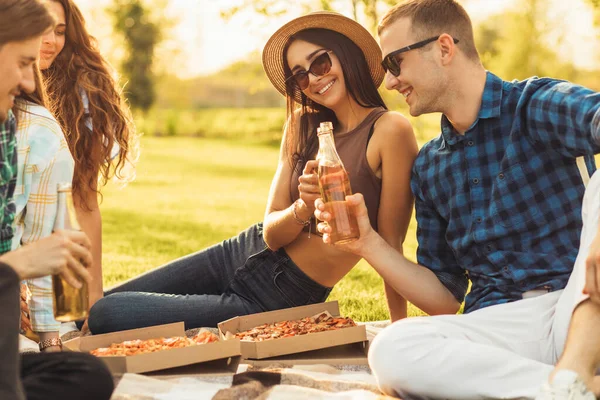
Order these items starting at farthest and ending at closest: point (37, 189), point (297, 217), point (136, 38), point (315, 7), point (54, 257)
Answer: point (136, 38) → point (315, 7) → point (297, 217) → point (37, 189) → point (54, 257)

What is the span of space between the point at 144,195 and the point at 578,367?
1504cm

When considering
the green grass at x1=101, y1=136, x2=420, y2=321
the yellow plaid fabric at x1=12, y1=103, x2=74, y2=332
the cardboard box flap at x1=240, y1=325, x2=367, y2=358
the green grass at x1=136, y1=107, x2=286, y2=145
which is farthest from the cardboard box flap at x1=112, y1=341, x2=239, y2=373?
the green grass at x1=136, y1=107, x2=286, y2=145

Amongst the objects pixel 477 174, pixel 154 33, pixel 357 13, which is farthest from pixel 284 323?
pixel 154 33

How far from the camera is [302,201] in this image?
4.23 meters

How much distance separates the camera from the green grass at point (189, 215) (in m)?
7.45

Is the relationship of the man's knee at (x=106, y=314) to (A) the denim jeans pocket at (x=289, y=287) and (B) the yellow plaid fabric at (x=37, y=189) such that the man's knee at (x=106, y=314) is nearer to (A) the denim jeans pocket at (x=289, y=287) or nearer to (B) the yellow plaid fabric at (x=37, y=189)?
(B) the yellow plaid fabric at (x=37, y=189)

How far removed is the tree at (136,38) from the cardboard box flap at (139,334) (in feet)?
160

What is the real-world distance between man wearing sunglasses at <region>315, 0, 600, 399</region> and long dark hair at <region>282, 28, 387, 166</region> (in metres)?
0.45

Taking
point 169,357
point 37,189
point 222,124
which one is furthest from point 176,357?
point 222,124

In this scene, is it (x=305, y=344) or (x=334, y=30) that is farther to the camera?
(x=334, y=30)

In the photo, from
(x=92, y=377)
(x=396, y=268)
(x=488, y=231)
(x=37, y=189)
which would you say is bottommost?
(x=92, y=377)

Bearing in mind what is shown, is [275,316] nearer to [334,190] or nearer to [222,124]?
[334,190]

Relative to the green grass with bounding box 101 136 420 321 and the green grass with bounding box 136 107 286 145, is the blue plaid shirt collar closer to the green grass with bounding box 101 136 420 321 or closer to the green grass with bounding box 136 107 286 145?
the green grass with bounding box 101 136 420 321

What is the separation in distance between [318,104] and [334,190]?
1.00 metres
